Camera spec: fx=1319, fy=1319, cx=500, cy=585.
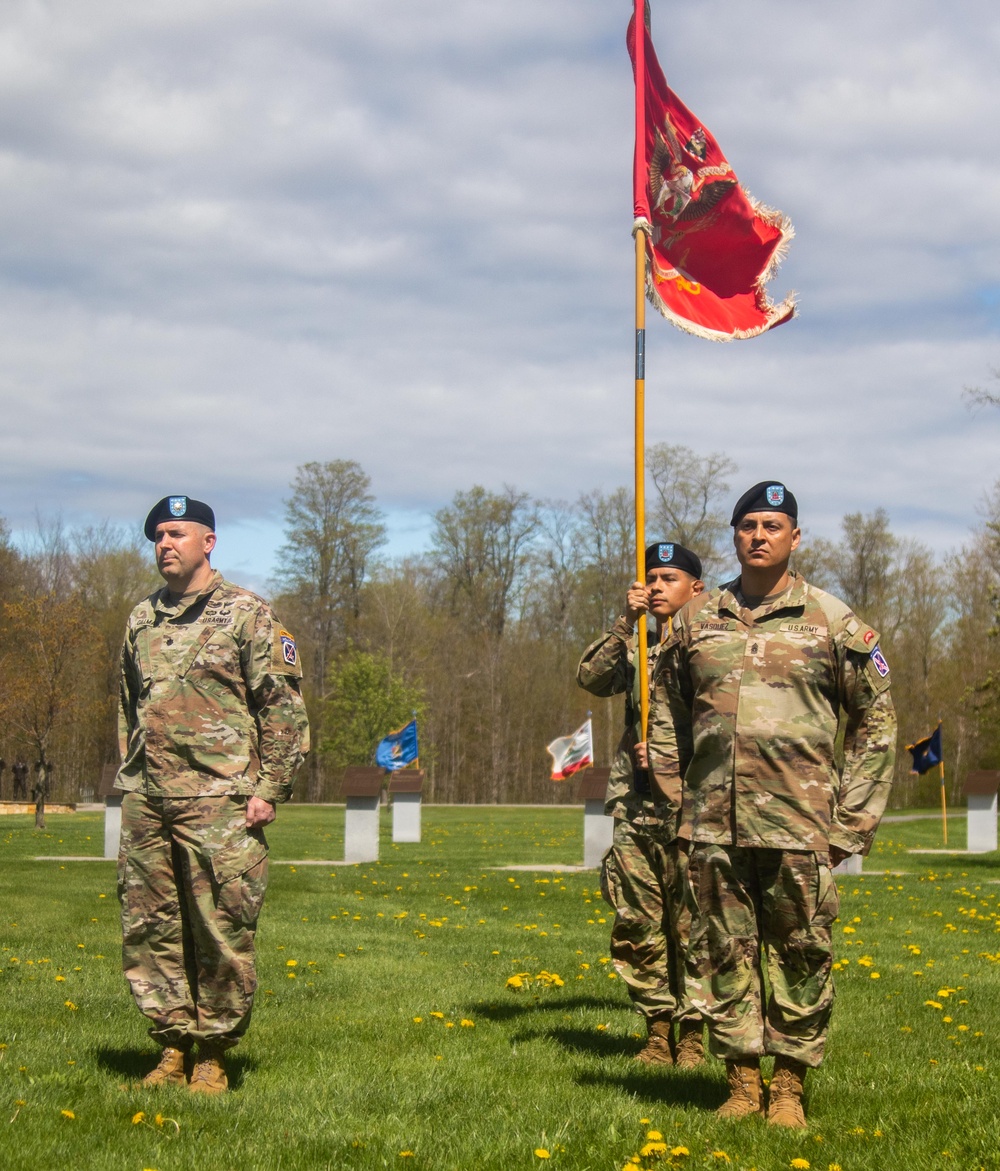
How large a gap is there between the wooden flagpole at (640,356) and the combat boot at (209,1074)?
2.46 metres

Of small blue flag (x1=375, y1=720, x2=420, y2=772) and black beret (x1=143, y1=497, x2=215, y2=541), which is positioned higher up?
black beret (x1=143, y1=497, x2=215, y2=541)

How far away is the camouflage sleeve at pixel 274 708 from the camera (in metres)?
5.97

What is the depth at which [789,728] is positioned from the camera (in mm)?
5262

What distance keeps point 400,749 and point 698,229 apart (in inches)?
994

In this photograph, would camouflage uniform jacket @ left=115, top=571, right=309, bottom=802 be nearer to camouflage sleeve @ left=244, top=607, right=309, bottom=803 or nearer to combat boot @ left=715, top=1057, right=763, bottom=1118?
camouflage sleeve @ left=244, top=607, right=309, bottom=803

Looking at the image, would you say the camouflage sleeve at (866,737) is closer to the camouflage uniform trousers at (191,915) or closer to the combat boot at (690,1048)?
the combat boot at (690,1048)

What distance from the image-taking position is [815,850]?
5.17m

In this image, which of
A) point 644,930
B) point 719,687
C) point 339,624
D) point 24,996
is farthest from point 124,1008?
point 339,624

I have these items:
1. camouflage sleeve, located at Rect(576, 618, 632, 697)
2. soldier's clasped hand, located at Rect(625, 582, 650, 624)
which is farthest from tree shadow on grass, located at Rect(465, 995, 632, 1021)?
soldier's clasped hand, located at Rect(625, 582, 650, 624)

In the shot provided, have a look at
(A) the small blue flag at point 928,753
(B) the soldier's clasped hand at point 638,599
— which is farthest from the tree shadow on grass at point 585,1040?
(A) the small blue flag at point 928,753

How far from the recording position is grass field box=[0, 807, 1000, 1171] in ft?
15.8

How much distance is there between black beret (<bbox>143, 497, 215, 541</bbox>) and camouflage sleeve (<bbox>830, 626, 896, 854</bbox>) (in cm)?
300

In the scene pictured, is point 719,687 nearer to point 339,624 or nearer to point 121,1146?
point 121,1146

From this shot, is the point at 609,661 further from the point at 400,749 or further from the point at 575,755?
the point at 400,749
